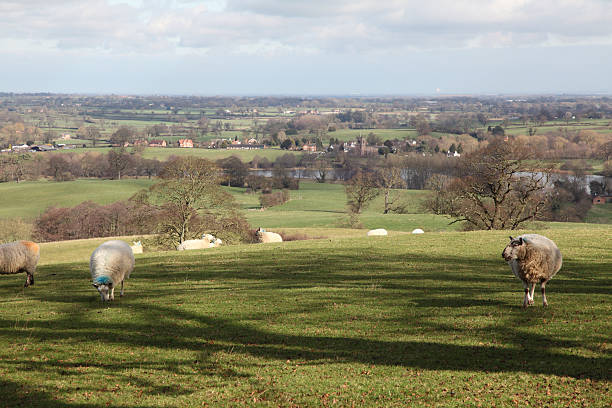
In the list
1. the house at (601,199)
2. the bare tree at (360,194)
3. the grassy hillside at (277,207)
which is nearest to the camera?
the grassy hillside at (277,207)

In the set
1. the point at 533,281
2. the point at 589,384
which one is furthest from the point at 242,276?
the point at 589,384

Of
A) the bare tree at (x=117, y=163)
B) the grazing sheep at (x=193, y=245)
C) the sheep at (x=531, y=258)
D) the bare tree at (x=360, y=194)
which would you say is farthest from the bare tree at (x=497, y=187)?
the bare tree at (x=117, y=163)

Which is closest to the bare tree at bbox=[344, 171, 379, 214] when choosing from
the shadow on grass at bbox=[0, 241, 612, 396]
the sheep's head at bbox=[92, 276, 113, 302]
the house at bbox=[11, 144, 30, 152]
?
the shadow on grass at bbox=[0, 241, 612, 396]

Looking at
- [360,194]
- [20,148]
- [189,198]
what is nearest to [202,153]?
[20,148]

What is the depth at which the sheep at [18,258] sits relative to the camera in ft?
68.4

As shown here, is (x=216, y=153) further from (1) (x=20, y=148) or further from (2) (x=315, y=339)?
(2) (x=315, y=339)

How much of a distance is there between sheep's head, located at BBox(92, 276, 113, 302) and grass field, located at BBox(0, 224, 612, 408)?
45 cm

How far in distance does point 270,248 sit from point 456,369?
70.0ft

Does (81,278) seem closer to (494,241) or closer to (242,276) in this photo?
(242,276)

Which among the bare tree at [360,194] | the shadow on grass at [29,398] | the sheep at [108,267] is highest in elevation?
the sheep at [108,267]

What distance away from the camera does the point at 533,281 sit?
49.2ft

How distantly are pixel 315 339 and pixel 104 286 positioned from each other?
845 cm

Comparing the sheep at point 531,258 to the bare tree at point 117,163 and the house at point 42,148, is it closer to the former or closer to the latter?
the bare tree at point 117,163

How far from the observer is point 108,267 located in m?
17.6
